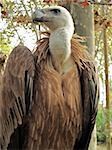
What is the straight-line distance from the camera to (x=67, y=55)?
279cm

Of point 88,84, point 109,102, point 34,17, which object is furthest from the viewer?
point 109,102

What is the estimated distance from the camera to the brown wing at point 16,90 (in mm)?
2705

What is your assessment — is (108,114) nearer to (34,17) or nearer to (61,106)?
(61,106)

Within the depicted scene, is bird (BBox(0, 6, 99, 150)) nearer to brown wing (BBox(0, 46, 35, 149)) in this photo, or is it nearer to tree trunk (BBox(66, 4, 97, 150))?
brown wing (BBox(0, 46, 35, 149))

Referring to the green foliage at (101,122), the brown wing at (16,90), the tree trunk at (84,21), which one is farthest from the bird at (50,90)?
the green foliage at (101,122)

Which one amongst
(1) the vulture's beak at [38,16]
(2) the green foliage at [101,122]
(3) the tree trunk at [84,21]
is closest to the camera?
(1) the vulture's beak at [38,16]

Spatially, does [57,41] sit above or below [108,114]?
above

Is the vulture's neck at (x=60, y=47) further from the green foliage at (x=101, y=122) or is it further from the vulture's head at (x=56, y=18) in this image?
the green foliage at (x=101, y=122)

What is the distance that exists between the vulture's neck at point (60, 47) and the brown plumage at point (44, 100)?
35 mm

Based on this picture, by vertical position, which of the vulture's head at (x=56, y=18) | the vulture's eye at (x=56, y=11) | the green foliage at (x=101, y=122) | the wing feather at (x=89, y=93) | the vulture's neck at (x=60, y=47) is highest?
the vulture's eye at (x=56, y=11)

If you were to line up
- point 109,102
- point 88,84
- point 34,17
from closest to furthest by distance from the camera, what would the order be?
point 34,17
point 88,84
point 109,102

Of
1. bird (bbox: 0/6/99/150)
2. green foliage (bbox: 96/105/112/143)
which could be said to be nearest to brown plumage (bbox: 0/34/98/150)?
bird (bbox: 0/6/99/150)

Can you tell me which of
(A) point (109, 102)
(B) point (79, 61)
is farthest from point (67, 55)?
(A) point (109, 102)

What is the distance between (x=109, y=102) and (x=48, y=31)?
1.66 metres
